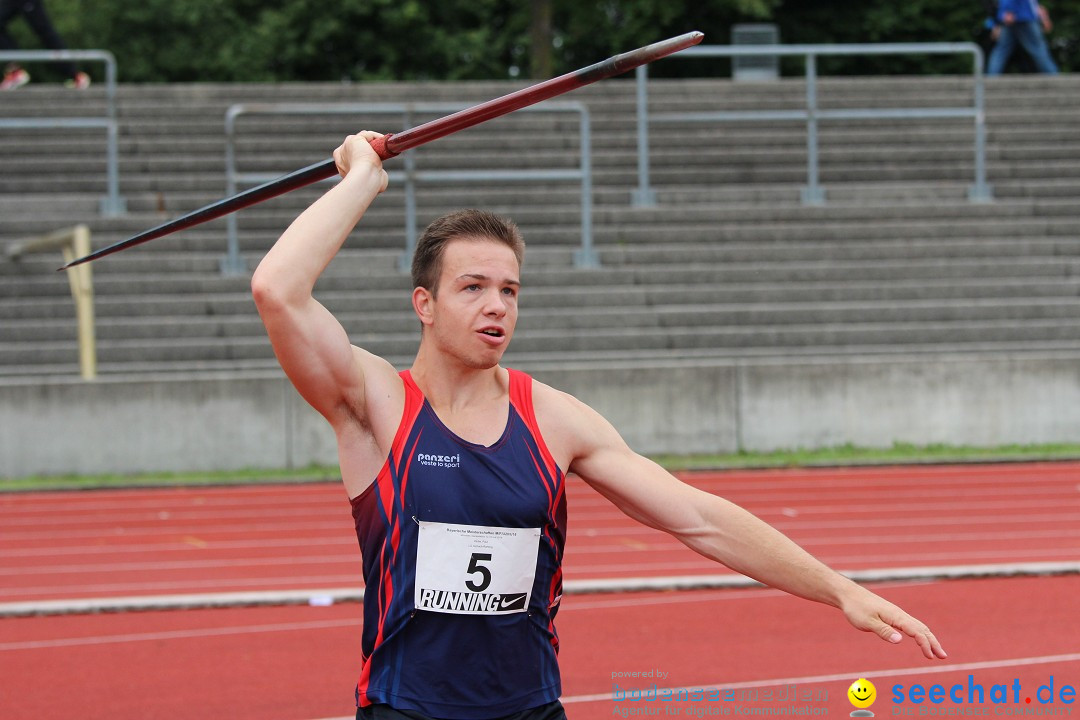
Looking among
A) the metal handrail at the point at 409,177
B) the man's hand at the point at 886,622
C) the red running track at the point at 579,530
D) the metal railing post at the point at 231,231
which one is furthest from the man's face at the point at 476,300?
the metal railing post at the point at 231,231

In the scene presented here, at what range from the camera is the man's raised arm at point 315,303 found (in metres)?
2.95

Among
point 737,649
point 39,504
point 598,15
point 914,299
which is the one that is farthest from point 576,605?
point 598,15

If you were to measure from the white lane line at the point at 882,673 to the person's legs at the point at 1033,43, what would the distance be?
53.1ft

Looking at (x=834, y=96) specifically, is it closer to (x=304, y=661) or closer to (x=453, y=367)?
(x=304, y=661)

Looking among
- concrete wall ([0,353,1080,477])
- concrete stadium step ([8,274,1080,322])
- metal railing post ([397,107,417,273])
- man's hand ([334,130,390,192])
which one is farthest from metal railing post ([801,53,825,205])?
man's hand ([334,130,390,192])

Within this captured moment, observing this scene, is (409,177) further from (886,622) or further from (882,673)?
(886,622)

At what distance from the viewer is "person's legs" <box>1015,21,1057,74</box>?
2109cm

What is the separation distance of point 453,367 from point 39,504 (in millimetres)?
9581

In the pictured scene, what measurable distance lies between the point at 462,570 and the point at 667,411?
1063 centimetres

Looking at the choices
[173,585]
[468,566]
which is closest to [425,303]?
[468,566]

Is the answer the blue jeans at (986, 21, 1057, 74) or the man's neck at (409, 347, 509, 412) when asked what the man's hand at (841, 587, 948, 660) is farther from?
the blue jeans at (986, 21, 1057, 74)

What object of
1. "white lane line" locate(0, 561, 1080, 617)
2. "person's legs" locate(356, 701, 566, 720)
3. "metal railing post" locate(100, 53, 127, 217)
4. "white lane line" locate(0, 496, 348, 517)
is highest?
"metal railing post" locate(100, 53, 127, 217)

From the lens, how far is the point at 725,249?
16625 mm

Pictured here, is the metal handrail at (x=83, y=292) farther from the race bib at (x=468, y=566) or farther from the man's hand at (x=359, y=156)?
the race bib at (x=468, y=566)
